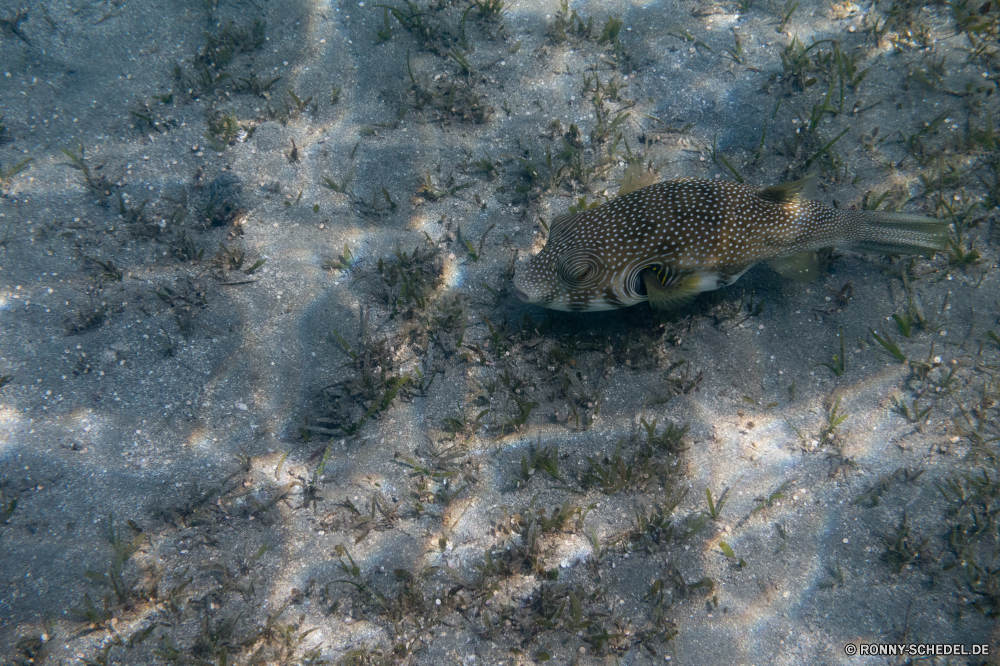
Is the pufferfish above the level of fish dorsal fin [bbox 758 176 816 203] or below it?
below

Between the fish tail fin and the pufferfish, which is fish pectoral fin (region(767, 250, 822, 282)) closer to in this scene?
the pufferfish

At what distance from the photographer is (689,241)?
358cm

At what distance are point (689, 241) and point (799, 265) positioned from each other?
45.8 inches

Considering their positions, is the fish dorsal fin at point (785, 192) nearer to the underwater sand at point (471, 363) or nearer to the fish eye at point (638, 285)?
the underwater sand at point (471, 363)

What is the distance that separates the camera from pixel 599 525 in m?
3.68

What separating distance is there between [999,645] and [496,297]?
13.9 ft

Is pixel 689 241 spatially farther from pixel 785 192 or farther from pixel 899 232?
pixel 899 232

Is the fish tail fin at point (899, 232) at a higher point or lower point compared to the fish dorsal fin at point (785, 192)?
lower

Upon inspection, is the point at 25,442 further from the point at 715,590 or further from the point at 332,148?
the point at 715,590

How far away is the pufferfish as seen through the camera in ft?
11.8

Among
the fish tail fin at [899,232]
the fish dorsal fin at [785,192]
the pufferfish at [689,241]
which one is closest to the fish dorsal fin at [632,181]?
the pufferfish at [689,241]

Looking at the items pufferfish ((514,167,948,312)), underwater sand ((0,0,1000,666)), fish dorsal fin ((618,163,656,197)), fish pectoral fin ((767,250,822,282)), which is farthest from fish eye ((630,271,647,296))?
fish pectoral fin ((767,250,822,282))

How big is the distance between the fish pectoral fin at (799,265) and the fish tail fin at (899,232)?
0.38 m

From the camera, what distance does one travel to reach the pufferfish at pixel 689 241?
11.8 feet
